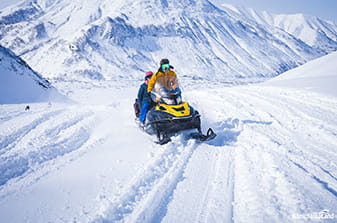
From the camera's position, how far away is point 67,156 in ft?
13.9

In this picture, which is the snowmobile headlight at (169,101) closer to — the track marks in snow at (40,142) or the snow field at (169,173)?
the snow field at (169,173)

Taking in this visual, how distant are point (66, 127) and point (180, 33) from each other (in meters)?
126

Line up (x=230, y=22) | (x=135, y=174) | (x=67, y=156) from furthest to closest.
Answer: (x=230, y=22)
(x=67, y=156)
(x=135, y=174)

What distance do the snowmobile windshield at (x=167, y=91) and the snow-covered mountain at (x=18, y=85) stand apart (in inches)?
560

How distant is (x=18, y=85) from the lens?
17734 mm

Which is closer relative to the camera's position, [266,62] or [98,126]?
[98,126]

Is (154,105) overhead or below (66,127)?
overhead

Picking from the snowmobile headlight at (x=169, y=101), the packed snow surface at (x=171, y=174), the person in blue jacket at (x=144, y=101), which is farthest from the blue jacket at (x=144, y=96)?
the packed snow surface at (x=171, y=174)

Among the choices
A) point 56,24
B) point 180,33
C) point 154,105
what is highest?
point 56,24

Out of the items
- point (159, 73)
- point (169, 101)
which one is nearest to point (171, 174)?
point (169, 101)

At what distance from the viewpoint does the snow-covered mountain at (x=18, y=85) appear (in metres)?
16.2

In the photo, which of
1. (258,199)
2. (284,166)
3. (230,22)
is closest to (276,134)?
(284,166)

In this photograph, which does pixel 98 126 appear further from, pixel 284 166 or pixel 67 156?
pixel 284 166

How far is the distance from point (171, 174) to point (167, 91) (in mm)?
2702
